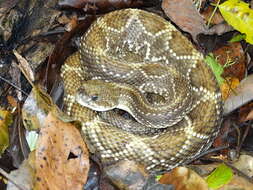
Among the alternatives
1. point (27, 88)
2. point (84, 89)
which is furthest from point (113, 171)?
point (27, 88)

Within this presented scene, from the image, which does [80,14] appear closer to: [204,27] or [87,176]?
[204,27]

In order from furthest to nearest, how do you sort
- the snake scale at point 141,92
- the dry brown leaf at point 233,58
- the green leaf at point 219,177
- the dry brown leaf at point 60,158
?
the dry brown leaf at point 233,58, the snake scale at point 141,92, the green leaf at point 219,177, the dry brown leaf at point 60,158

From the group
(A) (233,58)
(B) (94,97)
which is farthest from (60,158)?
(A) (233,58)

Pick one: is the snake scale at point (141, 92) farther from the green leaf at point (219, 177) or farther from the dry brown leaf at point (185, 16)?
the green leaf at point (219, 177)

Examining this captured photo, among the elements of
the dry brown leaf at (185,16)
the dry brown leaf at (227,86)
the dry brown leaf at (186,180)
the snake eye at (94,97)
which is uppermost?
the dry brown leaf at (185,16)

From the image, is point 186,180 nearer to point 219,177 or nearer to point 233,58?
point 219,177

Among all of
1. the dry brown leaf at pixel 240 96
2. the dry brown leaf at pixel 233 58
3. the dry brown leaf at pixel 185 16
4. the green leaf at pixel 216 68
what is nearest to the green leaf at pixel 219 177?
the dry brown leaf at pixel 240 96

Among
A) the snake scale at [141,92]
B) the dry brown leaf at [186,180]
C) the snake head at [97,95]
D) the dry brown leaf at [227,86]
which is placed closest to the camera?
the dry brown leaf at [186,180]

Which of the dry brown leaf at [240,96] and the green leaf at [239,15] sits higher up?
the green leaf at [239,15]
